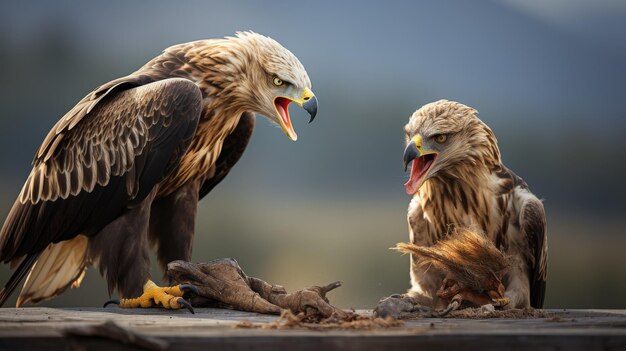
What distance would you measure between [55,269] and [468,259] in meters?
2.17

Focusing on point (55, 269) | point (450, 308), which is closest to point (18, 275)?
point (55, 269)

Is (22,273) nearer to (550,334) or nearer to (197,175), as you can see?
(197,175)

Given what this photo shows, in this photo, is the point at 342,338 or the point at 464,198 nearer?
the point at 342,338

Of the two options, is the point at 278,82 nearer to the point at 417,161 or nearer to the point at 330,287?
the point at 417,161

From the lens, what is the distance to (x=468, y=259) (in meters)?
3.75

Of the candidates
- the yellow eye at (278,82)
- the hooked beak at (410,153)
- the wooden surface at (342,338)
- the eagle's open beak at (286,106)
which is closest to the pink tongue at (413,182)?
the hooked beak at (410,153)

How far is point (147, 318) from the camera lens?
10.6 ft

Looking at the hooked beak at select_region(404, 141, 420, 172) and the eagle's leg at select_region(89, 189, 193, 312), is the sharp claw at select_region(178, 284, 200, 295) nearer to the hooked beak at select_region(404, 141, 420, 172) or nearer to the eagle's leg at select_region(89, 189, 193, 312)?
the eagle's leg at select_region(89, 189, 193, 312)

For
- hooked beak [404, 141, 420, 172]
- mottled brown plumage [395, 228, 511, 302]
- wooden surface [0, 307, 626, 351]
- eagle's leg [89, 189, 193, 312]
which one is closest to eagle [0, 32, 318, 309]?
eagle's leg [89, 189, 193, 312]

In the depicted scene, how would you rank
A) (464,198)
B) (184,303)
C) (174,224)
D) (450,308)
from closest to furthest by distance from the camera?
(450,308) → (184,303) → (464,198) → (174,224)

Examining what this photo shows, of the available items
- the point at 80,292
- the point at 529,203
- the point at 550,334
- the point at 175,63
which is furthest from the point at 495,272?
the point at 80,292

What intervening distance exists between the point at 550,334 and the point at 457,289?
1.45 meters

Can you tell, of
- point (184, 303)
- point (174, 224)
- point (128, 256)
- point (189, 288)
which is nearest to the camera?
point (184, 303)

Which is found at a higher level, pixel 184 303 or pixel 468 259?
pixel 468 259
